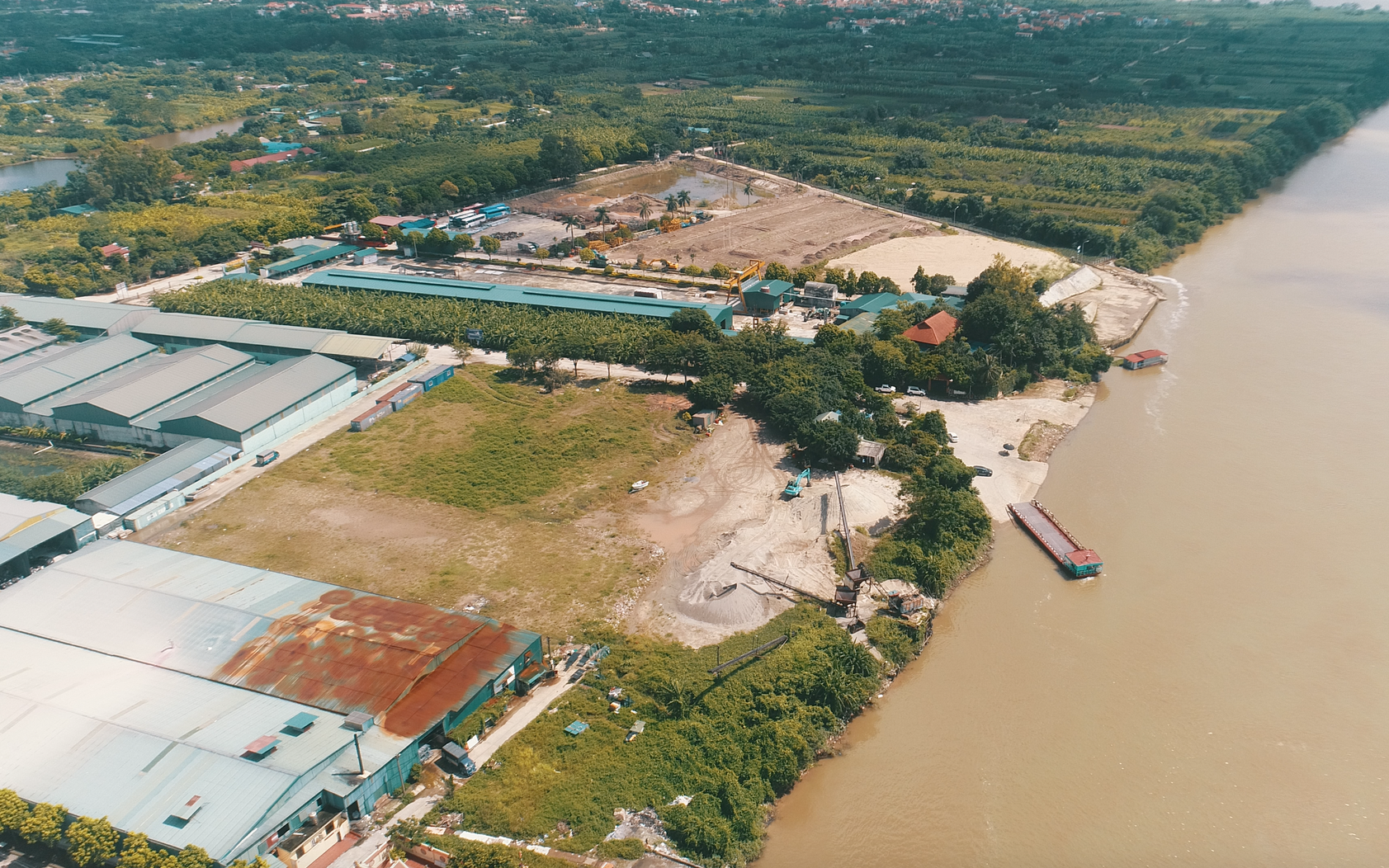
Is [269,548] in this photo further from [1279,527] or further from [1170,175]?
[1170,175]

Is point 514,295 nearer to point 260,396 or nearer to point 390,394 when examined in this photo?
point 390,394

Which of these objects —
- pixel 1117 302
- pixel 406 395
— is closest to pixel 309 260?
pixel 406 395

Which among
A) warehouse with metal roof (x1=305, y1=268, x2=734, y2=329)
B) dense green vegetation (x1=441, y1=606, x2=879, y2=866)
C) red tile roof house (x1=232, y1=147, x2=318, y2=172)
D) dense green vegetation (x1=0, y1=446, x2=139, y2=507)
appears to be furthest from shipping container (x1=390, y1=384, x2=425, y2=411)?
red tile roof house (x1=232, y1=147, x2=318, y2=172)

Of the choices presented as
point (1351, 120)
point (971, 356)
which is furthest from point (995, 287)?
point (1351, 120)

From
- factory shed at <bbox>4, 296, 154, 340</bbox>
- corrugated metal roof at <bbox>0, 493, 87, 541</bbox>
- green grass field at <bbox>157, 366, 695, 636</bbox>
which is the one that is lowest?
green grass field at <bbox>157, 366, 695, 636</bbox>

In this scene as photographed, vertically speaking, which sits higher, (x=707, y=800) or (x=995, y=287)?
(x=995, y=287)

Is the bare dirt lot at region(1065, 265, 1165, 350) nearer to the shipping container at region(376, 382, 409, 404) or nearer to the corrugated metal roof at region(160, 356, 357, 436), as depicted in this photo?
the shipping container at region(376, 382, 409, 404)
